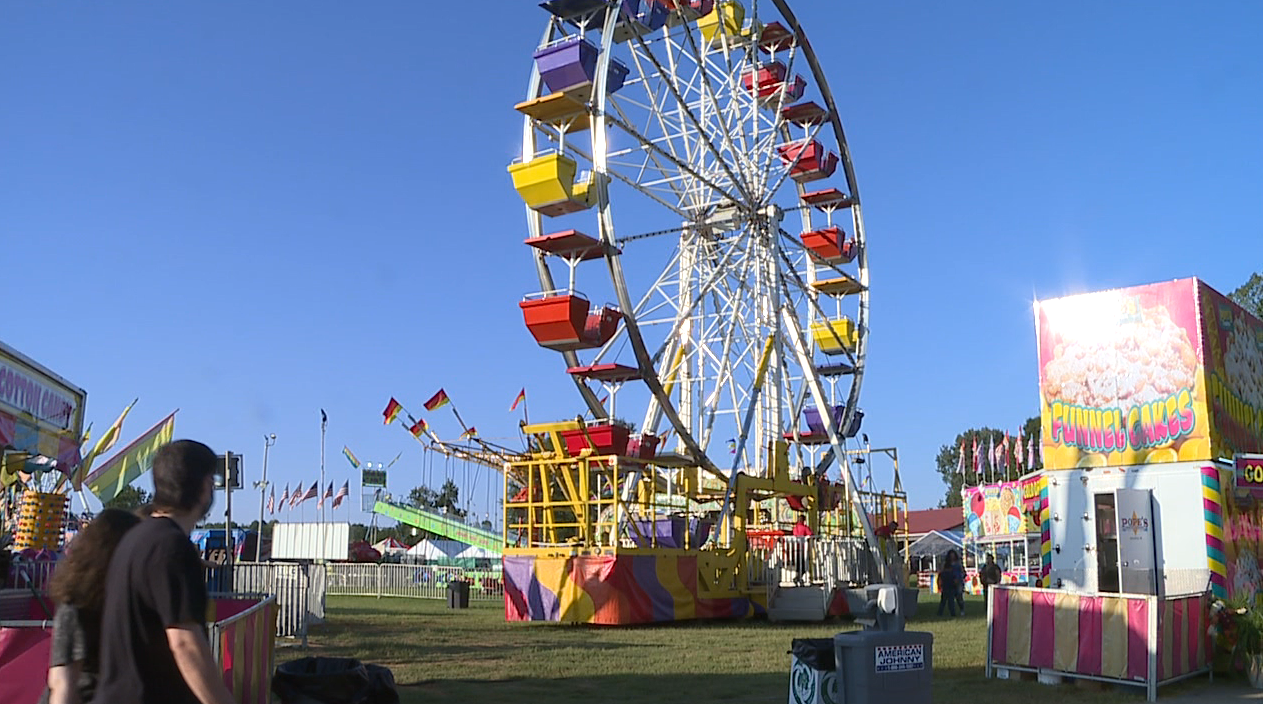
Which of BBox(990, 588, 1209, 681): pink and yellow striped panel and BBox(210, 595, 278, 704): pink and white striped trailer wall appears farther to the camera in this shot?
BBox(990, 588, 1209, 681): pink and yellow striped panel

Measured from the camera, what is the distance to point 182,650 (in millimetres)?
2918

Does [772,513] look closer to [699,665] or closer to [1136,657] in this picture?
[699,665]

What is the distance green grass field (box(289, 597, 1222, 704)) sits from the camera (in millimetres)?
9781

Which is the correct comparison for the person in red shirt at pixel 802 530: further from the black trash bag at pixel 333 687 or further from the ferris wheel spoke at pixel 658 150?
the black trash bag at pixel 333 687

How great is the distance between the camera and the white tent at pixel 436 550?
4916 centimetres

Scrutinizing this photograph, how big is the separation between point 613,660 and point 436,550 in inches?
1527


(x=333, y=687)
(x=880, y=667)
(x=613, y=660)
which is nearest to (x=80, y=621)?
(x=333, y=687)

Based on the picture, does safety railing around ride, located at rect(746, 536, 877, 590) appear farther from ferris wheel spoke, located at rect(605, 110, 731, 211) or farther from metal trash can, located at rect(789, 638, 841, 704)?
metal trash can, located at rect(789, 638, 841, 704)

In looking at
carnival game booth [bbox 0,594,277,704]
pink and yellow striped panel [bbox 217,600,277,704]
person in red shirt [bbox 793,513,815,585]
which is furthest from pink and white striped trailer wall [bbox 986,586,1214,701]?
person in red shirt [bbox 793,513,815,585]

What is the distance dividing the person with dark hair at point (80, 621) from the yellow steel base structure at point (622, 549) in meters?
14.7

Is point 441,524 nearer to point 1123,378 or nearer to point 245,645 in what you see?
point 1123,378

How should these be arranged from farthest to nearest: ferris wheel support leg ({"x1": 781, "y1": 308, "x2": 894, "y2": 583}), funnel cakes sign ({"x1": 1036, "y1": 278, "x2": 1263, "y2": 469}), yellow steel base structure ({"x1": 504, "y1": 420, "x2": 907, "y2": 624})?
ferris wheel support leg ({"x1": 781, "y1": 308, "x2": 894, "y2": 583}), yellow steel base structure ({"x1": 504, "y1": 420, "x2": 907, "y2": 624}), funnel cakes sign ({"x1": 1036, "y1": 278, "x2": 1263, "y2": 469})

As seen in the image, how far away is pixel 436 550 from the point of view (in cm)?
5003

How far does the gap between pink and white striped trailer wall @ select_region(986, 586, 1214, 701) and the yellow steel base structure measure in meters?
8.06
